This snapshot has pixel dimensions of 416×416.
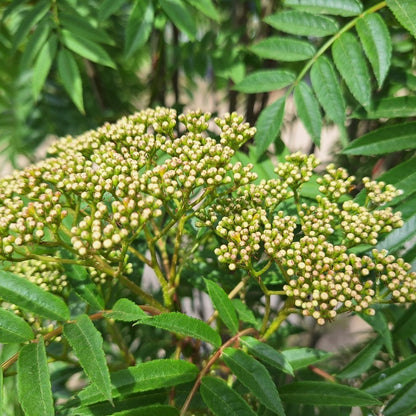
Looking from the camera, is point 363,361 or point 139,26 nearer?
point 363,361

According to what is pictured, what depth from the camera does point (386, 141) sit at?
42.9 inches

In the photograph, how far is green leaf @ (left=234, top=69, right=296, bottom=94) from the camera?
120cm

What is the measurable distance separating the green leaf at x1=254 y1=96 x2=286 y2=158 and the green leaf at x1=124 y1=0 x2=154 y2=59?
0.43 meters

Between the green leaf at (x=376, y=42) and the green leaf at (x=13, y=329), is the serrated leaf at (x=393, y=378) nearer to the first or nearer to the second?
the green leaf at (x=376, y=42)

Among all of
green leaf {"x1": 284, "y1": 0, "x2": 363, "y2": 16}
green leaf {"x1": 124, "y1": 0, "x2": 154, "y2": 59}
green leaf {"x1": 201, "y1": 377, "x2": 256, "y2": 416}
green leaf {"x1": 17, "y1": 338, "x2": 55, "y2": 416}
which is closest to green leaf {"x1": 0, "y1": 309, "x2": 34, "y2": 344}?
green leaf {"x1": 17, "y1": 338, "x2": 55, "y2": 416}

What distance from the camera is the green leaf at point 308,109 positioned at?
3.68ft

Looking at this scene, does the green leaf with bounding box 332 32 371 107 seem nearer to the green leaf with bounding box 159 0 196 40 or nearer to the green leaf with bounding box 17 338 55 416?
the green leaf with bounding box 159 0 196 40

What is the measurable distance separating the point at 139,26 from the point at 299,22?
0.47 m

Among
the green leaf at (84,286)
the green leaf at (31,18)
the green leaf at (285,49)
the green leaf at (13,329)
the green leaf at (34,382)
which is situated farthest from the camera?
the green leaf at (31,18)

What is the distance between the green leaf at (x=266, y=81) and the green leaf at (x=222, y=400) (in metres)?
0.77

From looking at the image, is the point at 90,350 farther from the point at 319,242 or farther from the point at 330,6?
the point at 330,6

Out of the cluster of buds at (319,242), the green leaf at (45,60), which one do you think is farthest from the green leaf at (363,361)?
the green leaf at (45,60)

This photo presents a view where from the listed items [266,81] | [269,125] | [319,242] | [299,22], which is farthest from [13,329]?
[299,22]

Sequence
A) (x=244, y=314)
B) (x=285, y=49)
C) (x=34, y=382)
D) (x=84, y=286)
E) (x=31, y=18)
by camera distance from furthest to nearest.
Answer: (x=31, y=18), (x=285, y=49), (x=244, y=314), (x=84, y=286), (x=34, y=382)
